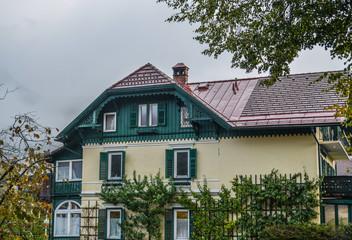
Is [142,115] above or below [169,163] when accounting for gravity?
above

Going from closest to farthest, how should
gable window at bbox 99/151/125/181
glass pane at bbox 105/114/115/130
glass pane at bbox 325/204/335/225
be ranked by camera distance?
glass pane at bbox 325/204/335/225 < gable window at bbox 99/151/125/181 < glass pane at bbox 105/114/115/130

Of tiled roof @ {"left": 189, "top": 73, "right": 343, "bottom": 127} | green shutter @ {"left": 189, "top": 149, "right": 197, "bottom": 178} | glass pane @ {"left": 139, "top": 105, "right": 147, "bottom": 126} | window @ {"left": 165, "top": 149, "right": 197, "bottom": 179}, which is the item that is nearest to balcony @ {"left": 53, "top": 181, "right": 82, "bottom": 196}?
glass pane @ {"left": 139, "top": 105, "right": 147, "bottom": 126}

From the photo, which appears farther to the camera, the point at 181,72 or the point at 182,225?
the point at 181,72

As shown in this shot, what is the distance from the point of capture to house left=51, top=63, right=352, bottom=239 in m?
23.0

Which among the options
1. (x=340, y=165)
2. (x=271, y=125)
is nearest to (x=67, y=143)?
(x=271, y=125)

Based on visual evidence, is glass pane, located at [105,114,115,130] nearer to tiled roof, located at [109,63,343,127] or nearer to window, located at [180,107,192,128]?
tiled roof, located at [109,63,343,127]

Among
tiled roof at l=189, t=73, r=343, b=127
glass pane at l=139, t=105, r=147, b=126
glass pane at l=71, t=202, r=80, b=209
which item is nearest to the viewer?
tiled roof at l=189, t=73, r=343, b=127

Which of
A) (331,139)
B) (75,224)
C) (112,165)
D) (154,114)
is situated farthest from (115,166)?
(331,139)

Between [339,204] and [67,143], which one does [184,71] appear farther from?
[339,204]

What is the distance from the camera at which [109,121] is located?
2672 cm

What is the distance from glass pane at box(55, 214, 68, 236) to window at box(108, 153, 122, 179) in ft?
12.7

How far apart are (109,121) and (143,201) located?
476 centimetres

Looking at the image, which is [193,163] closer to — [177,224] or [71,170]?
[177,224]

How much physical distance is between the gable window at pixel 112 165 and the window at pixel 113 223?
64.5 inches
